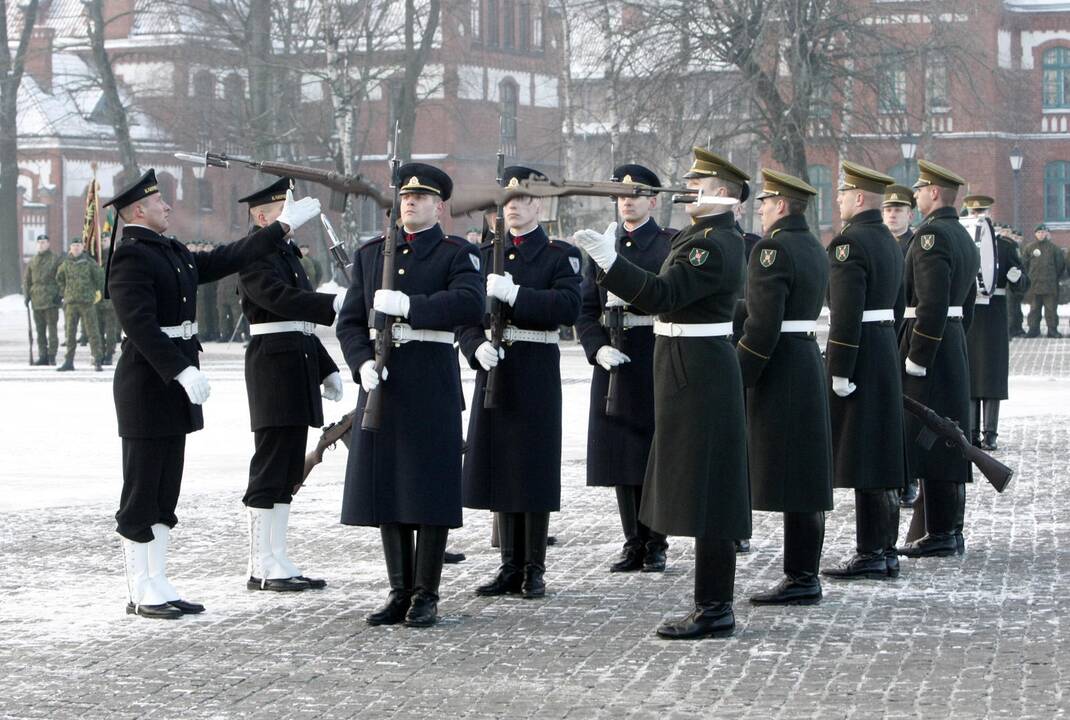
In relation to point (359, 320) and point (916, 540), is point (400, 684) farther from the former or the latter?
point (916, 540)

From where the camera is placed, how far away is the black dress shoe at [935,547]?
10.3 meters

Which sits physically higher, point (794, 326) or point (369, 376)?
point (794, 326)

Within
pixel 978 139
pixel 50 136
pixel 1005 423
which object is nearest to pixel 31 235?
pixel 50 136

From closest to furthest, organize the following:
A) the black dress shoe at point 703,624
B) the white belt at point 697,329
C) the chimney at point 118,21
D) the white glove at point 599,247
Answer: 1. the white glove at point 599,247
2. the black dress shoe at point 703,624
3. the white belt at point 697,329
4. the chimney at point 118,21

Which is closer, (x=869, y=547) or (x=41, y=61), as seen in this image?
(x=869, y=547)

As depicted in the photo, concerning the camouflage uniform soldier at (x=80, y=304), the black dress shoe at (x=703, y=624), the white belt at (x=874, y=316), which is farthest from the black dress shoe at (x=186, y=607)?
the camouflage uniform soldier at (x=80, y=304)

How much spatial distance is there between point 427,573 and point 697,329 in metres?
1.60

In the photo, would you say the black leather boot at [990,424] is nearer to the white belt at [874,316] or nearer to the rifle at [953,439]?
the rifle at [953,439]

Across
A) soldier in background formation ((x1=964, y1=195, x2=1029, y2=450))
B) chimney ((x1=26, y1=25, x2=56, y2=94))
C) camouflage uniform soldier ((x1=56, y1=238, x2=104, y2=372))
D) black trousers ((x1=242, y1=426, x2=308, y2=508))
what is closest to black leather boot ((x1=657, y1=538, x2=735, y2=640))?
black trousers ((x1=242, y1=426, x2=308, y2=508))

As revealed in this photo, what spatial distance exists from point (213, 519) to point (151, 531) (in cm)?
313

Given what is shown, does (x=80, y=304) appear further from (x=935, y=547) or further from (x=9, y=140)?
(x=9, y=140)

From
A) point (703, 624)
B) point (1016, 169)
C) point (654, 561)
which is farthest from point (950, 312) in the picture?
point (1016, 169)

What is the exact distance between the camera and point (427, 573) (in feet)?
27.5

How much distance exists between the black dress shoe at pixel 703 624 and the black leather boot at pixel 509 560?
1.22m
